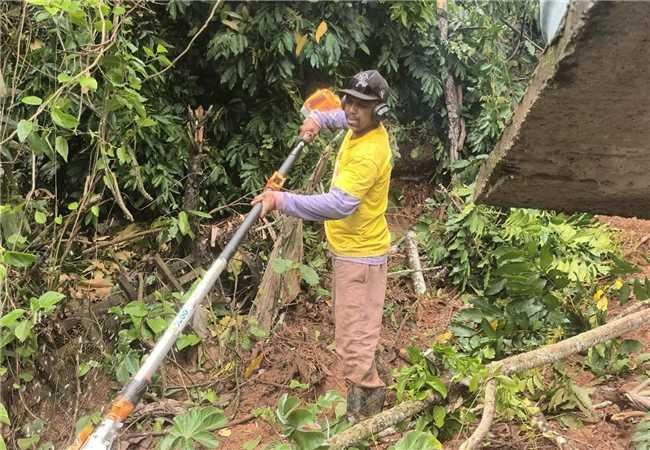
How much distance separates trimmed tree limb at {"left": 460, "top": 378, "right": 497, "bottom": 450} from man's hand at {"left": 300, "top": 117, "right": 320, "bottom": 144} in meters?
1.72

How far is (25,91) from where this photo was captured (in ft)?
9.72

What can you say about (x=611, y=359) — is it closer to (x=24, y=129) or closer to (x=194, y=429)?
(x=194, y=429)

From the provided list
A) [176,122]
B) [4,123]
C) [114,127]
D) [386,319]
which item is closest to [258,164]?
[176,122]

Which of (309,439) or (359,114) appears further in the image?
(359,114)

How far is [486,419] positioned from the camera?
2.30 meters

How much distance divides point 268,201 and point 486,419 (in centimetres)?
127

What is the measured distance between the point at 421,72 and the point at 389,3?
2.51 feet

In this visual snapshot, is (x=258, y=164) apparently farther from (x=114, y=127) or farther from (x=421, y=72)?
(x=114, y=127)

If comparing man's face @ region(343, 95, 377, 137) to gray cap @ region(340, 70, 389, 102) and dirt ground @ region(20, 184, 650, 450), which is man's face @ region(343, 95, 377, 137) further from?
dirt ground @ region(20, 184, 650, 450)

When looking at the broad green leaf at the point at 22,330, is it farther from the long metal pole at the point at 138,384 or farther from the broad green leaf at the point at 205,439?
the broad green leaf at the point at 205,439

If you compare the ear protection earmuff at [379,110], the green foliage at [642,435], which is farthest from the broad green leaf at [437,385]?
the ear protection earmuff at [379,110]

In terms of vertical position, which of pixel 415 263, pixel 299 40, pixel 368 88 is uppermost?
Result: pixel 368 88

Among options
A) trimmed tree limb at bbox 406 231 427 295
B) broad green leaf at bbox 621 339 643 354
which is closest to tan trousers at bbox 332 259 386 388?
broad green leaf at bbox 621 339 643 354

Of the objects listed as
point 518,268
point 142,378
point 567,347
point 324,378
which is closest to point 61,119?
point 142,378
